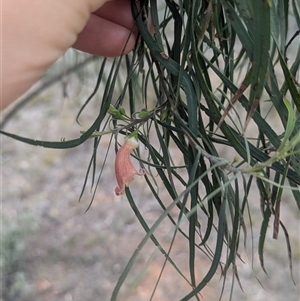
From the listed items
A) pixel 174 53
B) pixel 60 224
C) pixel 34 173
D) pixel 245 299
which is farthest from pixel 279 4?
pixel 34 173

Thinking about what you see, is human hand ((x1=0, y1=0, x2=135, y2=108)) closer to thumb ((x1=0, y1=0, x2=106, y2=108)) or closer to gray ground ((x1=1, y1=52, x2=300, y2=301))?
thumb ((x1=0, y1=0, x2=106, y2=108))

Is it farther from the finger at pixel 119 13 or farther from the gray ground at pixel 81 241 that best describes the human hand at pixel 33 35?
the gray ground at pixel 81 241

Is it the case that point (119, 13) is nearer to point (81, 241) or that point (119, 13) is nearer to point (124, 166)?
point (124, 166)

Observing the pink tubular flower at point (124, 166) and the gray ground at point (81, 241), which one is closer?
the pink tubular flower at point (124, 166)

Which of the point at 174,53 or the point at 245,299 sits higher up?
the point at 174,53

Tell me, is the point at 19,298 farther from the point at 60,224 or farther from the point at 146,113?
the point at 146,113

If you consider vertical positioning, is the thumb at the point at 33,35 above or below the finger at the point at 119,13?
below

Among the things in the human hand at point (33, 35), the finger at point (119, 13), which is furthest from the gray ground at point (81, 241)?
the human hand at point (33, 35)

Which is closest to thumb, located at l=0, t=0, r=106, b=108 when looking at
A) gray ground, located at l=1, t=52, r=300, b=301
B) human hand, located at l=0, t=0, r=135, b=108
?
human hand, located at l=0, t=0, r=135, b=108
